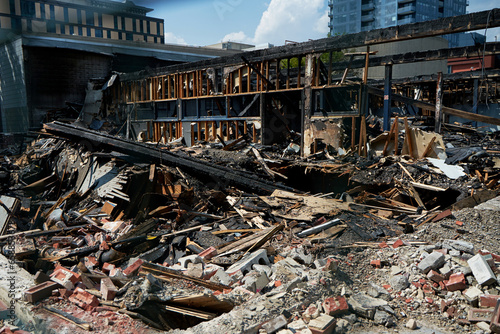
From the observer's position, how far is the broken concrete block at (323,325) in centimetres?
321

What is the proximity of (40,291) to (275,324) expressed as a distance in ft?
8.98

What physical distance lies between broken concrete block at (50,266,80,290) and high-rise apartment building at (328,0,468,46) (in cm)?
6378

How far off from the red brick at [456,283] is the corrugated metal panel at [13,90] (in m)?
23.2

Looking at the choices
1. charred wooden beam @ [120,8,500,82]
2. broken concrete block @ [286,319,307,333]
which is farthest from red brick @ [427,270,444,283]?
charred wooden beam @ [120,8,500,82]

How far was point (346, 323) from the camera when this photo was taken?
342 centimetres

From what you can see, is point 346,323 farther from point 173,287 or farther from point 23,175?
point 23,175

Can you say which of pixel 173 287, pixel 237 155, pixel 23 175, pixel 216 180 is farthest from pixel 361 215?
pixel 23 175

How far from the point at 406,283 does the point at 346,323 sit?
3.80 feet

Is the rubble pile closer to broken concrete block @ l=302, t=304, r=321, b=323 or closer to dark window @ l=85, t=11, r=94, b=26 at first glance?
broken concrete block @ l=302, t=304, r=321, b=323

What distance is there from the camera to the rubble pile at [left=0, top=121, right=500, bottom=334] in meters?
3.72

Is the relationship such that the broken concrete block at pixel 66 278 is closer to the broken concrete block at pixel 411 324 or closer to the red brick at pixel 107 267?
the red brick at pixel 107 267

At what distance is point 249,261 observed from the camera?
495 cm

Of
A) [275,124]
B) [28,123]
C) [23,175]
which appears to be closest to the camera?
[23,175]

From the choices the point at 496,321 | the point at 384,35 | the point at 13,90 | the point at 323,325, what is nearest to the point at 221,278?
the point at 323,325
